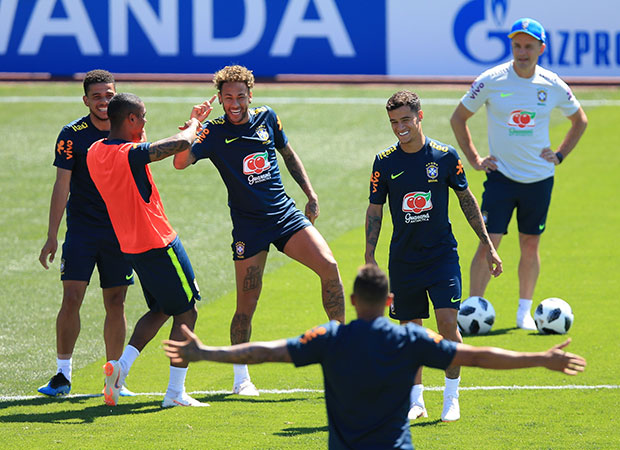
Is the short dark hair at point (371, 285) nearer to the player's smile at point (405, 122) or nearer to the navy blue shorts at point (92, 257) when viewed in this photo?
the player's smile at point (405, 122)

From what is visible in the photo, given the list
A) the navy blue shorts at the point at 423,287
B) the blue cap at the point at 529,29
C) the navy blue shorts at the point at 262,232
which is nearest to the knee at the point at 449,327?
the navy blue shorts at the point at 423,287

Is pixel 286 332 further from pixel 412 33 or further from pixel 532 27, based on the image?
pixel 412 33

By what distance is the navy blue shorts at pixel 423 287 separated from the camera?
7.73 metres

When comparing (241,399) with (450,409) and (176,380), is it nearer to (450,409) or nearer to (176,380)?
(176,380)

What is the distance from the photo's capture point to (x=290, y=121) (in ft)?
68.4

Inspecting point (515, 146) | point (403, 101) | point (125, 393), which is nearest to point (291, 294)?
point (515, 146)

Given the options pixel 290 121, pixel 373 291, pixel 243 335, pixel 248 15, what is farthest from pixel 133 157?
pixel 248 15

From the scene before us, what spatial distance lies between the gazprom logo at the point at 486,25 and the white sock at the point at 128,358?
15.4 m

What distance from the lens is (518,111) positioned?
10.6 m

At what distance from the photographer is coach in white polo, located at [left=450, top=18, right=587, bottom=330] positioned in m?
10.6

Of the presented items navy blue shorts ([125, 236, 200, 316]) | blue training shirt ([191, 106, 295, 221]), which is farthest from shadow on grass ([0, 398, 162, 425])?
blue training shirt ([191, 106, 295, 221])

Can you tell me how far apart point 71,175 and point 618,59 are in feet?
52.9

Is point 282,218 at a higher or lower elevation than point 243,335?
higher

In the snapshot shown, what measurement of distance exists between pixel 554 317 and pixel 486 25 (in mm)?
12689
